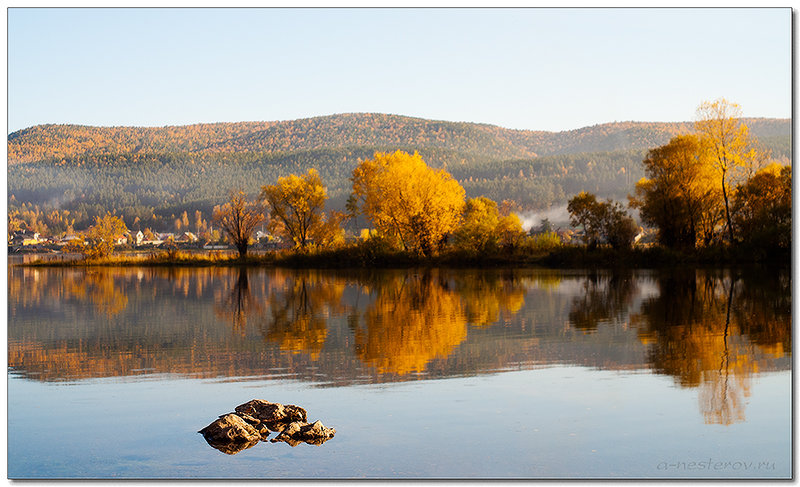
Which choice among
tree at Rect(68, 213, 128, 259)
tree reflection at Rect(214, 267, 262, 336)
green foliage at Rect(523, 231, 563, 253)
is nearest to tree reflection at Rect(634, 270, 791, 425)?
tree reflection at Rect(214, 267, 262, 336)

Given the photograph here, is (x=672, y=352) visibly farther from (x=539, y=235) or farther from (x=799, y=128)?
(x=539, y=235)

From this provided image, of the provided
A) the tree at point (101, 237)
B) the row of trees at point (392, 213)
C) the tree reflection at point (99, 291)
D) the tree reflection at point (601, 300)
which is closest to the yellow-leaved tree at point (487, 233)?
the row of trees at point (392, 213)

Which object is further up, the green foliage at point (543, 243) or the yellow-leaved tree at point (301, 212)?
the yellow-leaved tree at point (301, 212)

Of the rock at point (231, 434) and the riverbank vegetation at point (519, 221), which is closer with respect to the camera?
the rock at point (231, 434)

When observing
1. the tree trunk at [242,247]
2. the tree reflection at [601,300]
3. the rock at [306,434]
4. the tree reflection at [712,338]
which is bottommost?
the tree reflection at [601,300]

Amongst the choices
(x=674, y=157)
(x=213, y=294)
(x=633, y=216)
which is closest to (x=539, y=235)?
(x=633, y=216)

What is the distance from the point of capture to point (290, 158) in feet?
246

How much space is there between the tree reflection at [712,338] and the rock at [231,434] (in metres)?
4.49

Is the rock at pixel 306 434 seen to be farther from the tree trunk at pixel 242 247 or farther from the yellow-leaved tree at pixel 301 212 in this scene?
the tree trunk at pixel 242 247

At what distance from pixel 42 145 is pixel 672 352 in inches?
574

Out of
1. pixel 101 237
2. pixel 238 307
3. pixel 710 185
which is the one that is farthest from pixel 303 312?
pixel 101 237

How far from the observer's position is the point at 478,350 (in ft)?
41.4

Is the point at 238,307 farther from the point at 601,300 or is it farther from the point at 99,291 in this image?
the point at 601,300

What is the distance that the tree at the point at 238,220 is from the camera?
47.1m
